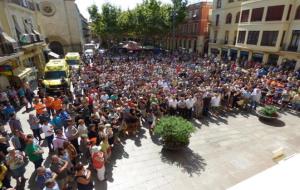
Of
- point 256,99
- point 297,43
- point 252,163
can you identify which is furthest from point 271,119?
point 297,43

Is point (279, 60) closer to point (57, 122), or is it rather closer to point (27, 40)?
point (57, 122)

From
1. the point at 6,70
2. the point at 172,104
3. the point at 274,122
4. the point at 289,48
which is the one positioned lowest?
the point at 274,122

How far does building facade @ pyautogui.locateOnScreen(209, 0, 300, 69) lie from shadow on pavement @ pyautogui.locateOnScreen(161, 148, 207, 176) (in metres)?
19.5

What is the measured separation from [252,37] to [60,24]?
32.1 meters

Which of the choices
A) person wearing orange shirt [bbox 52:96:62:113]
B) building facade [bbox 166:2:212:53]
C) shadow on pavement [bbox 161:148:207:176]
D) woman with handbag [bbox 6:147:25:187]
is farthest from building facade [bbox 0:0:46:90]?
building facade [bbox 166:2:212:53]

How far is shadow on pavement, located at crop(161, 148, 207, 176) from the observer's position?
7.32m

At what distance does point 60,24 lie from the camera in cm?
3619

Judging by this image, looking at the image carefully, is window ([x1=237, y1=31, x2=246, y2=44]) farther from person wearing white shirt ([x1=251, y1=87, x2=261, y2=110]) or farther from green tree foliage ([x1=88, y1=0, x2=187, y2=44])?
person wearing white shirt ([x1=251, y1=87, x2=261, y2=110])

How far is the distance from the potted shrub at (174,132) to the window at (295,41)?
66.3ft

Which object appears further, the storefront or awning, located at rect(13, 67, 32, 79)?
the storefront

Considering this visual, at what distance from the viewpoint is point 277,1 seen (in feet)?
71.5

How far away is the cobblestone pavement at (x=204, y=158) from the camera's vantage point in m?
6.68

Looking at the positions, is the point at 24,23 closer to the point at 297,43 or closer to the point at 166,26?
the point at 166,26

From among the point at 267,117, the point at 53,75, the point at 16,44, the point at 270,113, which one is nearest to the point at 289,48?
the point at 270,113
